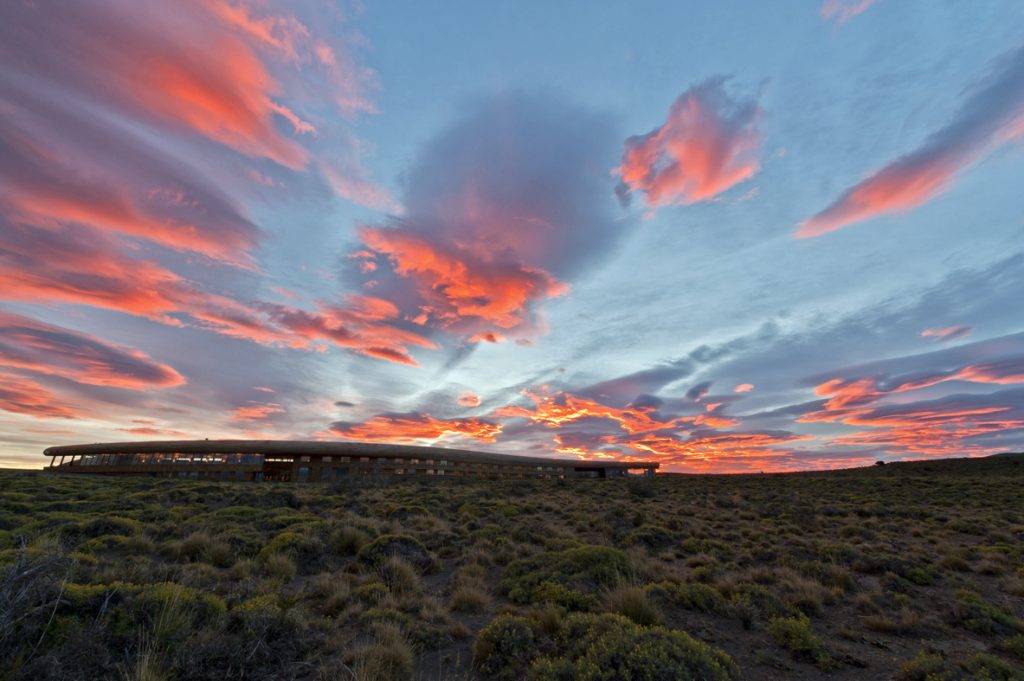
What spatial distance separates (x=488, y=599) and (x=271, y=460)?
72.4 m

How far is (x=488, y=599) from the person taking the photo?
10.9 m

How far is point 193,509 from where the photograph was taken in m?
21.2

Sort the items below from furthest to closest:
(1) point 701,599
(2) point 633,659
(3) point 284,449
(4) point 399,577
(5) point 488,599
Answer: (3) point 284,449 < (4) point 399,577 < (5) point 488,599 < (1) point 701,599 < (2) point 633,659

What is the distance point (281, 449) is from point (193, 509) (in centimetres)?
5388

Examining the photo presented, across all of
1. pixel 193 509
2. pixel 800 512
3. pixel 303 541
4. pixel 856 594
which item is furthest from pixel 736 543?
pixel 193 509

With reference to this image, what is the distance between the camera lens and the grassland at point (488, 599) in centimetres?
650

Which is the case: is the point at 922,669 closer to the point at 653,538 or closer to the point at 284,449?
the point at 653,538

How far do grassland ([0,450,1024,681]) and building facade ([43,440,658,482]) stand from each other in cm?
5058

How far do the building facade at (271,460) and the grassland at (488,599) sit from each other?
5058 cm

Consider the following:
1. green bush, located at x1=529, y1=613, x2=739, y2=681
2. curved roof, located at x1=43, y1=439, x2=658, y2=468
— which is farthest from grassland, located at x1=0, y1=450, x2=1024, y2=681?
curved roof, located at x1=43, y1=439, x2=658, y2=468

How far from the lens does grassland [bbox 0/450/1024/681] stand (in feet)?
21.3

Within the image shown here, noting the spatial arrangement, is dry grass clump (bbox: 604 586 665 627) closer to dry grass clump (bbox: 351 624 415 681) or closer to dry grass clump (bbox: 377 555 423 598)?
dry grass clump (bbox: 351 624 415 681)

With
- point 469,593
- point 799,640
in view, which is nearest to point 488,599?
point 469,593

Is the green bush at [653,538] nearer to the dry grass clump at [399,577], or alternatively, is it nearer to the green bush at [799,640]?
the green bush at [799,640]
